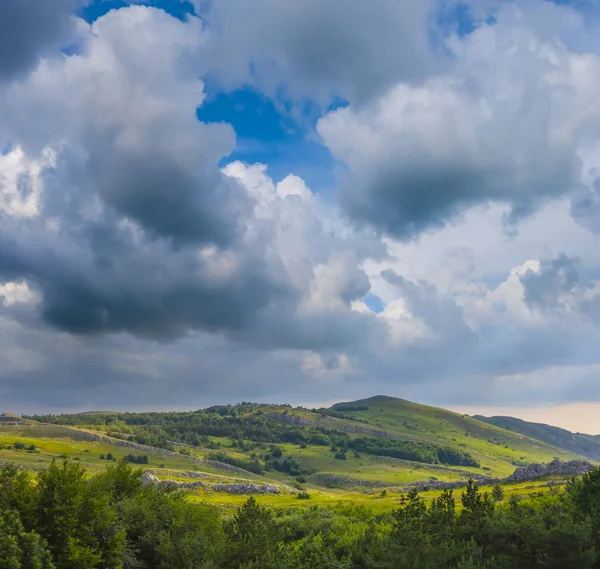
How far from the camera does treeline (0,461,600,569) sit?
41000mm

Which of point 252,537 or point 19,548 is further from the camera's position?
point 252,537

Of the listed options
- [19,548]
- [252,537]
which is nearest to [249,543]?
[252,537]

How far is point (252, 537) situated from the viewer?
2018 inches

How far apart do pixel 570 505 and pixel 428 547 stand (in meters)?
21.0

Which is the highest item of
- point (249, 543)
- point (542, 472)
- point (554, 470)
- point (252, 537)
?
point (554, 470)

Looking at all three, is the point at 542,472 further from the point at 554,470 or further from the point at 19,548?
the point at 19,548

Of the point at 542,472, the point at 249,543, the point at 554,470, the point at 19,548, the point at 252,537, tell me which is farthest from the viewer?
the point at 542,472

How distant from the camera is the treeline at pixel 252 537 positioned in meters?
41.0

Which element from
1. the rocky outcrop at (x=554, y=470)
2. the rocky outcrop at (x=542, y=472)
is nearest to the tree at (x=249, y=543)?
the rocky outcrop at (x=542, y=472)

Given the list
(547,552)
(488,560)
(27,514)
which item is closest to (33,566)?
(27,514)

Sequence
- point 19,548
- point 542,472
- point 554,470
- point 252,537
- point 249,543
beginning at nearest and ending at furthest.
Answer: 1. point 19,548
2. point 249,543
3. point 252,537
4. point 554,470
5. point 542,472

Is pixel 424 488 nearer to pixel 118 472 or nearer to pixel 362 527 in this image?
pixel 362 527

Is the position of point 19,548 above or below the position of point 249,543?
above

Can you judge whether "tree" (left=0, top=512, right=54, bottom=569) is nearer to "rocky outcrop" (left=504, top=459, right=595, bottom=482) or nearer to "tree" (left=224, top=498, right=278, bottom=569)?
"tree" (left=224, top=498, right=278, bottom=569)
